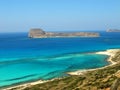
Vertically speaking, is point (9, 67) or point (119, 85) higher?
point (119, 85)

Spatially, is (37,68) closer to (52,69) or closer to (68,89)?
(52,69)

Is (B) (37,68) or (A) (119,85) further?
(B) (37,68)

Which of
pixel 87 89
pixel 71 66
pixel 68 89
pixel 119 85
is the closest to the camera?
pixel 119 85

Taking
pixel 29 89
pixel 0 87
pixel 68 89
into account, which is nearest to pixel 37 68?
pixel 0 87

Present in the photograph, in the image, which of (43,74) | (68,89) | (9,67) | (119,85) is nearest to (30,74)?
(43,74)

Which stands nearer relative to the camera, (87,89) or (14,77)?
(87,89)

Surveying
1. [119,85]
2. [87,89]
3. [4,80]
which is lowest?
[4,80]

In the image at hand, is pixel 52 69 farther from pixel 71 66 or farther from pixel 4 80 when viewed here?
pixel 4 80

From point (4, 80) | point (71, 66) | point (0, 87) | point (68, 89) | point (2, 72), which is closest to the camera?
point (68, 89)

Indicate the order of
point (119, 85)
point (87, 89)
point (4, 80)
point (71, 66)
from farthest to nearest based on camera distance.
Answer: point (71, 66), point (4, 80), point (87, 89), point (119, 85)
